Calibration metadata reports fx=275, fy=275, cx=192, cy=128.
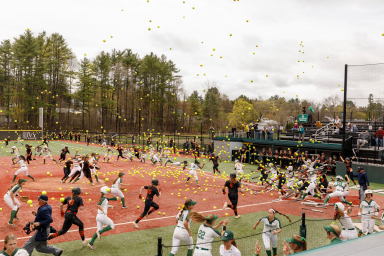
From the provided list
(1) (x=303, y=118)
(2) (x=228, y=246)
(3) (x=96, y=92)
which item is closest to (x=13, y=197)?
(2) (x=228, y=246)

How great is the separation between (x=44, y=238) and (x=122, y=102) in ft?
221

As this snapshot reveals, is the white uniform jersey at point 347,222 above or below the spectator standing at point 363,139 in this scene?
below

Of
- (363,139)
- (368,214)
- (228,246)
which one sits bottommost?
(368,214)

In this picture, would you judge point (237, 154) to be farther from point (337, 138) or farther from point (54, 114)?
point (54, 114)

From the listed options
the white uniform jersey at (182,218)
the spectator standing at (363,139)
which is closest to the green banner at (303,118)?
the spectator standing at (363,139)

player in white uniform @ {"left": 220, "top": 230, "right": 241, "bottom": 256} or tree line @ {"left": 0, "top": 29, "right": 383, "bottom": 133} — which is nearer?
player in white uniform @ {"left": 220, "top": 230, "right": 241, "bottom": 256}

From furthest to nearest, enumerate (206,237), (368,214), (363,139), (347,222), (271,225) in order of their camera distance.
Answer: (363,139), (368,214), (271,225), (347,222), (206,237)

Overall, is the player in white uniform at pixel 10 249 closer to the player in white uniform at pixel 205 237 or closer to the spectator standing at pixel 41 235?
the spectator standing at pixel 41 235

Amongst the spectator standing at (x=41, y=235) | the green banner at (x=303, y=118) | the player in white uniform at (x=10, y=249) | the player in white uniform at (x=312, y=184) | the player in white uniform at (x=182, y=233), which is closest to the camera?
the player in white uniform at (x=10, y=249)

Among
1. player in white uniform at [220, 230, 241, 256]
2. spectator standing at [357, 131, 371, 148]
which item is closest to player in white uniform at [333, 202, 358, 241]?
player in white uniform at [220, 230, 241, 256]

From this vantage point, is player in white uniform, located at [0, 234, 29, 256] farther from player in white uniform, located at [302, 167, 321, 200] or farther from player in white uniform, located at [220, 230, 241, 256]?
player in white uniform, located at [302, 167, 321, 200]

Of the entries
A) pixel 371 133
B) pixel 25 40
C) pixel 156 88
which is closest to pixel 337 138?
pixel 371 133

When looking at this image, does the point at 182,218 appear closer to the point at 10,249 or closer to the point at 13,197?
the point at 10,249

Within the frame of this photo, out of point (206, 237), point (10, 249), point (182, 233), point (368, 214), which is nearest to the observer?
point (10, 249)
